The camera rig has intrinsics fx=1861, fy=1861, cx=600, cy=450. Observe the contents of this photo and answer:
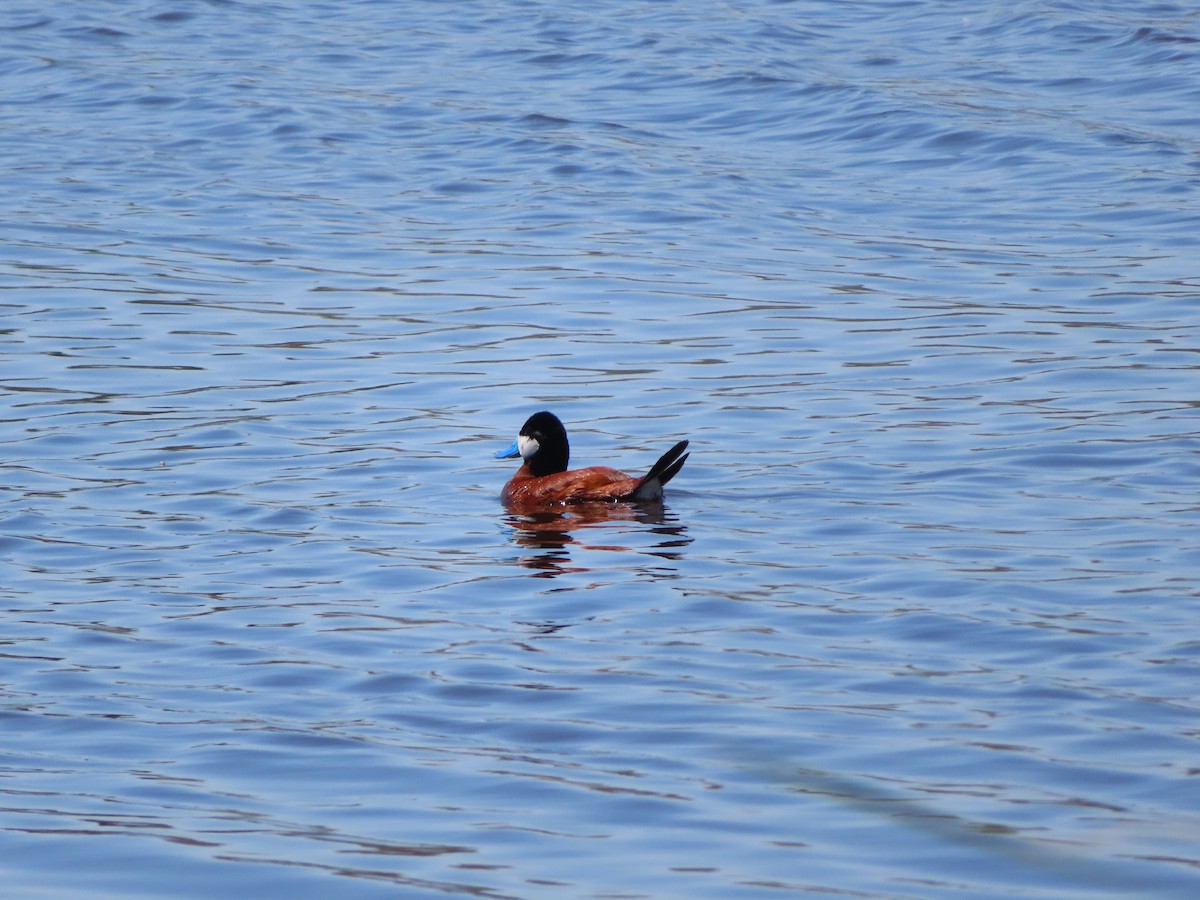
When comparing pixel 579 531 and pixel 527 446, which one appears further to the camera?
pixel 527 446

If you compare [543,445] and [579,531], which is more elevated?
[543,445]

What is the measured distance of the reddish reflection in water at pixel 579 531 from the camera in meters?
8.34

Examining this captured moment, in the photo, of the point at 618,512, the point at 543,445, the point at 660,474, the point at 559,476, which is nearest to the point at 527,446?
the point at 543,445

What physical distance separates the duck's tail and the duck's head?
2.28ft

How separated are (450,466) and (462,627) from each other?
113 inches

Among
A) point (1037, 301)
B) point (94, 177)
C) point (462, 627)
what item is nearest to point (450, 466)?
point (462, 627)

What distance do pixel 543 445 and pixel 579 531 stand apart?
749 mm

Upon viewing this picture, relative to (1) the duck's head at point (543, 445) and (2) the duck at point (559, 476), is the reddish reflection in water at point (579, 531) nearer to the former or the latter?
(2) the duck at point (559, 476)

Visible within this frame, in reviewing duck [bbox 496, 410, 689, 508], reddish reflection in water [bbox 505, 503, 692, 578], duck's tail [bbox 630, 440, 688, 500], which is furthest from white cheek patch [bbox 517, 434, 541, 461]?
duck's tail [bbox 630, 440, 688, 500]

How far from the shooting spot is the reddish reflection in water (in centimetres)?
834

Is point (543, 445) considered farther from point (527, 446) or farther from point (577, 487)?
point (577, 487)

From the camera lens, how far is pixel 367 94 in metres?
21.6

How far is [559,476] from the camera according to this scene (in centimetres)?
920

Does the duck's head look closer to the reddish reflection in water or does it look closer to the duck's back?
the duck's back
